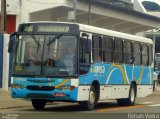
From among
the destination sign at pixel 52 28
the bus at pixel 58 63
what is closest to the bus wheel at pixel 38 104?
the bus at pixel 58 63

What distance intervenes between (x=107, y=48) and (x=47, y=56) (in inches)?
129

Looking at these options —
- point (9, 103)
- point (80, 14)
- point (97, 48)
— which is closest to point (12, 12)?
point (80, 14)

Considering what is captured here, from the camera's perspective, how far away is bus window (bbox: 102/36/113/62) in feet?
69.5

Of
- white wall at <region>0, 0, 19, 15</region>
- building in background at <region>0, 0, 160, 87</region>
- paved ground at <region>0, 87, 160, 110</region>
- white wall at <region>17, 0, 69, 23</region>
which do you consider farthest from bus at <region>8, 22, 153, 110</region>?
white wall at <region>17, 0, 69, 23</region>

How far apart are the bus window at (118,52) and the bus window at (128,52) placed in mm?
449

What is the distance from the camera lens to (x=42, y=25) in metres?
19.4

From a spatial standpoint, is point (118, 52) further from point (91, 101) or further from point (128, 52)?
point (91, 101)

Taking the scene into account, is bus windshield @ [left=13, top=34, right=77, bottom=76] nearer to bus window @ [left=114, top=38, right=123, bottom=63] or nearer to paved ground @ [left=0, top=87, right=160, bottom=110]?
paved ground @ [left=0, top=87, right=160, bottom=110]

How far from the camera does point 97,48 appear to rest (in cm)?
2044

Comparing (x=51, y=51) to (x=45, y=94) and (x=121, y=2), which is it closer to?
(x=45, y=94)

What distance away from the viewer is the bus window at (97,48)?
66.1 feet

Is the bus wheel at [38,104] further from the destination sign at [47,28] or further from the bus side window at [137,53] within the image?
the bus side window at [137,53]

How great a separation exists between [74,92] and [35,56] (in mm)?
1824

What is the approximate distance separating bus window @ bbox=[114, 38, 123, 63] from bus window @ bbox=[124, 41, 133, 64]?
0.45 metres
